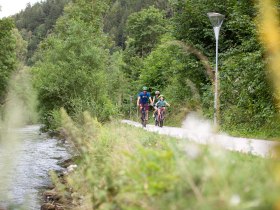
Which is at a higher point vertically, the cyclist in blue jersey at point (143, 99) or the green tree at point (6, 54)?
the green tree at point (6, 54)

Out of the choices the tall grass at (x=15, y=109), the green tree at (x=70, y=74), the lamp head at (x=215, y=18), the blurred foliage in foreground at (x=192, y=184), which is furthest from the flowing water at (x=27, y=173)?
the lamp head at (x=215, y=18)

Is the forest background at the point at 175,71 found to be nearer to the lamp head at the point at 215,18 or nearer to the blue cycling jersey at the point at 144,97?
the lamp head at the point at 215,18

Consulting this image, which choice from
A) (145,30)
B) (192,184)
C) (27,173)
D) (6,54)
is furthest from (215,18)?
(145,30)

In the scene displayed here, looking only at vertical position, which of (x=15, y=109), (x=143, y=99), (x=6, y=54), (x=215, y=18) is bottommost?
(x=15, y=109)

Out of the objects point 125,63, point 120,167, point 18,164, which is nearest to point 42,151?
point 18,164

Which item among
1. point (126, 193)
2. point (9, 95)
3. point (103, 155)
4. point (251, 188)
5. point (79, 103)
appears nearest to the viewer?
point (251, 188)

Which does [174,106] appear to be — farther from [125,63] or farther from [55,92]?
[125,63]

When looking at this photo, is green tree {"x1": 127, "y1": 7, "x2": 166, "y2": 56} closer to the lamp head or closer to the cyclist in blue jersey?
the cyclist in blue jersey

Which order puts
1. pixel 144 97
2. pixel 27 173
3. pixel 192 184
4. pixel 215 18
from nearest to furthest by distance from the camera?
pixel 192 184
pixel 215 18
pixel 27 173
pixel 144 97

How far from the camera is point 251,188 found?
353cm

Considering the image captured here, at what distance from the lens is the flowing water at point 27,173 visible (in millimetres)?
12150

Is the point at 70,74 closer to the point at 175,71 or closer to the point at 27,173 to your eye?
the point at 175,71

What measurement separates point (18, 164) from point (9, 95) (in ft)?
68.4

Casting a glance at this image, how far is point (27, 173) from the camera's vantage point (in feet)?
57.7
